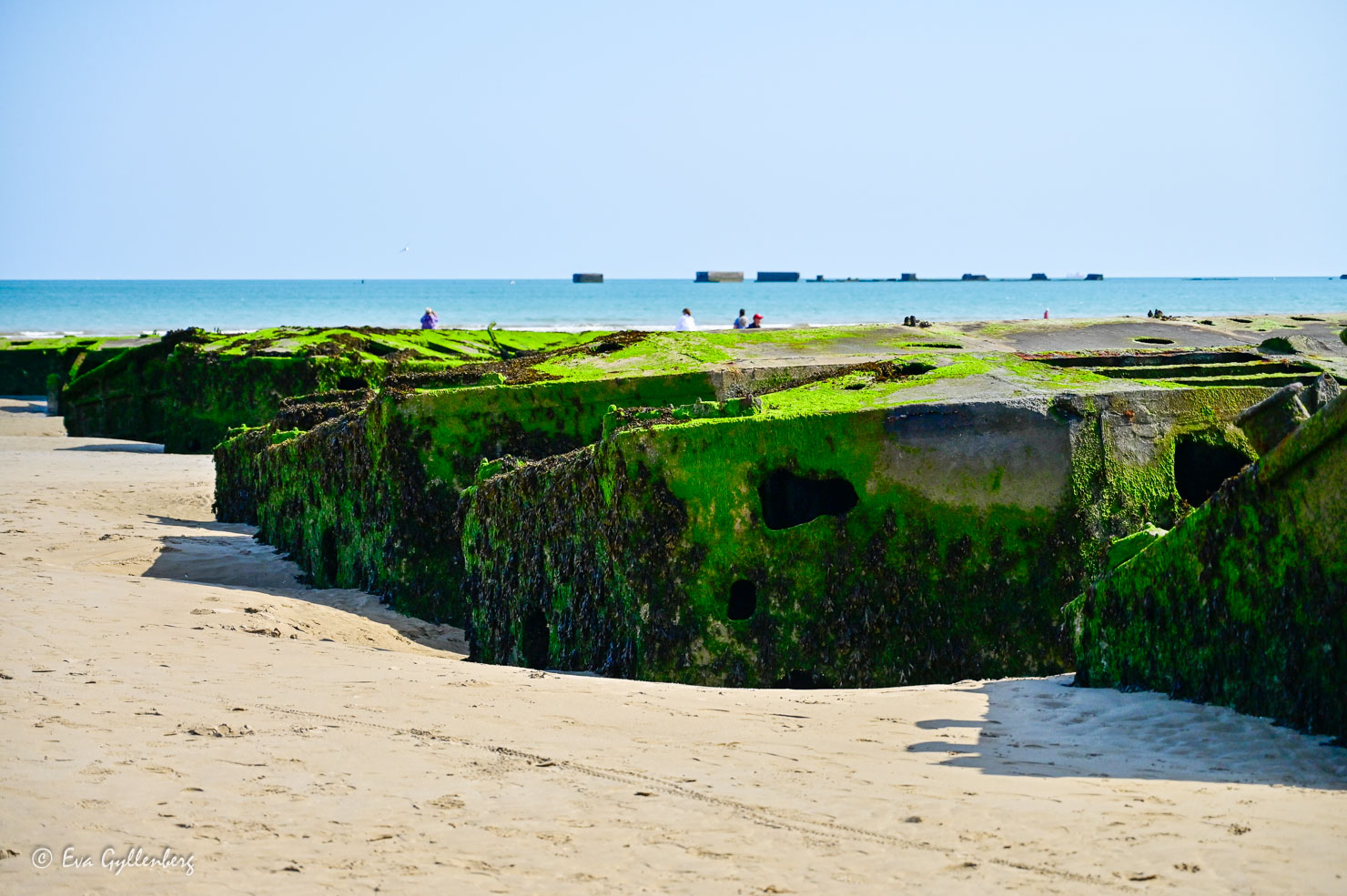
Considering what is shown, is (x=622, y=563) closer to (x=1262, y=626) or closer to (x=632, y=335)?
(x=1262, y=626)

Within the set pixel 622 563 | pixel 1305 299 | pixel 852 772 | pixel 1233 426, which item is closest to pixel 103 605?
pixel 622 563

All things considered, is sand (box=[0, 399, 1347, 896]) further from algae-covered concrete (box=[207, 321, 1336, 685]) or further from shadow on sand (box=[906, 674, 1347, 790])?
algae-covered concrete (box=[207, 321, 1336, 685])

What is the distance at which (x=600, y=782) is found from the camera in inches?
195

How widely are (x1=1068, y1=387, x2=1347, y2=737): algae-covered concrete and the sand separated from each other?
0.23 metres

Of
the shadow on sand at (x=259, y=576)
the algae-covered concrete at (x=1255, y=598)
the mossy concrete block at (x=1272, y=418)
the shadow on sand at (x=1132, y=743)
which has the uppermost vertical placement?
the mossy concrete block at (x=1272, y=418)

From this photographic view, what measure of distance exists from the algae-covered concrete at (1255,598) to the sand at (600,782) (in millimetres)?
232

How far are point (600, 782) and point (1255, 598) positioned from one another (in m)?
3.29

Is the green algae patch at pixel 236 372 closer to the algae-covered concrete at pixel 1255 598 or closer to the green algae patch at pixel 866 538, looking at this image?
the green algae patch at pixel 866 538

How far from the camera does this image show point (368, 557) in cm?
1218

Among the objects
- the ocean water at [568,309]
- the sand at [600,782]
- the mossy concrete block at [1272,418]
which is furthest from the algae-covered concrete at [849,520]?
the ocean water at [568,309]

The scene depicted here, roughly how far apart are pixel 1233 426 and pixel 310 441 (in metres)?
8.89

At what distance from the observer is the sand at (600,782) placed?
13.3ft

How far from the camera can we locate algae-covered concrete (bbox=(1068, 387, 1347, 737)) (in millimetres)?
5672

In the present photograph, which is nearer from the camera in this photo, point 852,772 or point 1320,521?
point 852,772
